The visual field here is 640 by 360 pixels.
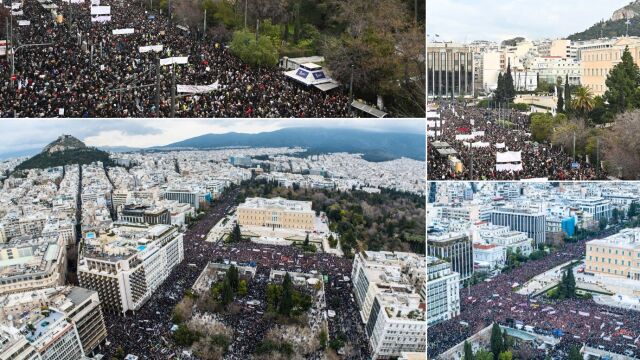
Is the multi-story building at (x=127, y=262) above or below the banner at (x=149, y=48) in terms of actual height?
below

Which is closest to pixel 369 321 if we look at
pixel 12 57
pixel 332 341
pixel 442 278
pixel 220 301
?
pixel 332 341

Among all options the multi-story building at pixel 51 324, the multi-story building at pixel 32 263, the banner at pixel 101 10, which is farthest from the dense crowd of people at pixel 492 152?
the multi-story building at pixel 32 263

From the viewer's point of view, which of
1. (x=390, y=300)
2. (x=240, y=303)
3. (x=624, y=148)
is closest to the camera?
(x=390, y=300)

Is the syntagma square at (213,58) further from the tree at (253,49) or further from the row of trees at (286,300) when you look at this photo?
the row of trees at (286,300)

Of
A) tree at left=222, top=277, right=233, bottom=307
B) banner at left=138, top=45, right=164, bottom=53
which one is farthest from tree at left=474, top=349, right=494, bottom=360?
banner at left=138, top=45, right=164, bottom=53

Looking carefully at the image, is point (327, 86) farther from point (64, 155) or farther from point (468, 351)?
point (468, 351)

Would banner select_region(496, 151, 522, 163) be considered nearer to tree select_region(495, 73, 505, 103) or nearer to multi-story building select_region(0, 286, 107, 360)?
tree select_region(495, 73, 505, 103)

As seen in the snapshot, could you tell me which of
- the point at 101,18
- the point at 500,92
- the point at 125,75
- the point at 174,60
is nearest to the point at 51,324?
the point at 125,75
